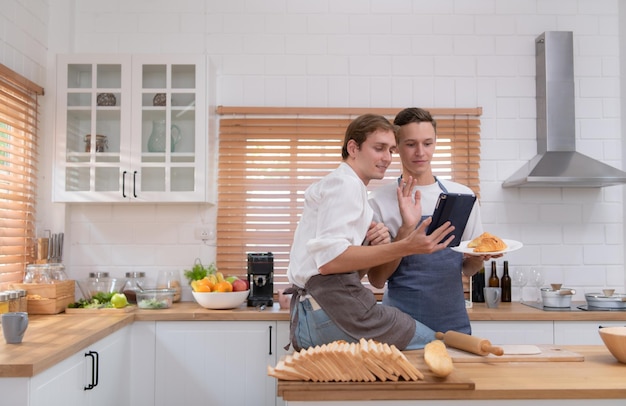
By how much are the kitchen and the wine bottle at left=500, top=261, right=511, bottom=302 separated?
0.20 m

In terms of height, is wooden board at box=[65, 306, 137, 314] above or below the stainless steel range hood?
below

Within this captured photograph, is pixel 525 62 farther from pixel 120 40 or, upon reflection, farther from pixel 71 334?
pixel 71 334

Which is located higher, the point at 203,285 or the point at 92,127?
the point at 92,127

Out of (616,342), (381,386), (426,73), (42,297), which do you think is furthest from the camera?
(426,73)

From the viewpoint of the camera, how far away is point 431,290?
9.47 feet

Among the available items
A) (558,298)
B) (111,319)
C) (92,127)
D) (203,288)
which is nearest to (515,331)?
(558,298)

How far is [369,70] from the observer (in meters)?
4.53

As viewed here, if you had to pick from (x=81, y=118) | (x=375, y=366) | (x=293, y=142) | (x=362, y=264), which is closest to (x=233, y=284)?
(x=293, y=142)

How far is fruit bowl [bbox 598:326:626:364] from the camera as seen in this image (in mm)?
2159

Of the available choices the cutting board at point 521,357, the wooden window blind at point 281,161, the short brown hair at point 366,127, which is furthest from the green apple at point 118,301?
the cutting board at point 521,357

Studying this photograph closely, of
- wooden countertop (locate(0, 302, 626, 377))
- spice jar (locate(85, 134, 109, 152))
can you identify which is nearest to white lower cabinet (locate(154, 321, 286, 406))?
wooden countertop (locate(0, 302, 626, 377))

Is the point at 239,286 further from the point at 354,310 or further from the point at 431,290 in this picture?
the point at 354,310

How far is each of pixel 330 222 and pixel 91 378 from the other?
1587 millimetres

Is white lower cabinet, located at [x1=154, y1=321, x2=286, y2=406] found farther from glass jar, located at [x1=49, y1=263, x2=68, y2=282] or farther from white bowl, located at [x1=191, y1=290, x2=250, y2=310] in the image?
glass jar, located at [x1=49, y1=263, x2=68, y2=282]
